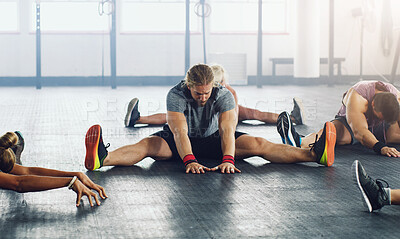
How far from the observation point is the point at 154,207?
2521 mm

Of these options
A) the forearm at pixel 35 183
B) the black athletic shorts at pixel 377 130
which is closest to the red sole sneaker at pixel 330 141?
the black athletic shorts at pixel 377 130

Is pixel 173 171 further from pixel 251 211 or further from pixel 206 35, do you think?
pixel 206 35

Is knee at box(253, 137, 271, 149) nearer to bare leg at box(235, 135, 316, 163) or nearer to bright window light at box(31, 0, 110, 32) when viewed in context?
bare leg at box(235, 135, 316, 163)

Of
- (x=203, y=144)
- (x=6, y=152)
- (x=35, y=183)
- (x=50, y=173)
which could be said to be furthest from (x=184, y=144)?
(x=6, y=152)

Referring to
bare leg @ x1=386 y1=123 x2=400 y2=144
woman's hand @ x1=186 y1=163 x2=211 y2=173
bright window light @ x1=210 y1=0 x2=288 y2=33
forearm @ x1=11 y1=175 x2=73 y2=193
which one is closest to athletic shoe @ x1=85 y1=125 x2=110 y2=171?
woman's hand @ x1=186 y1=163 x2=211 y2=173

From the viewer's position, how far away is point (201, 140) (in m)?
3.43

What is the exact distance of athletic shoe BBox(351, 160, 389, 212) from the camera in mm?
2428

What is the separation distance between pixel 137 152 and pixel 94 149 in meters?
0.29

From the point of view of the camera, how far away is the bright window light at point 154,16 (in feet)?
41.3

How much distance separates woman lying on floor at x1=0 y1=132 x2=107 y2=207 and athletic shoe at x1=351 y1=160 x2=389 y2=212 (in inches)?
→ 47.2

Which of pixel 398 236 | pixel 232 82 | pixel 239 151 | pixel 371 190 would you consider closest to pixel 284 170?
pixel 239 151

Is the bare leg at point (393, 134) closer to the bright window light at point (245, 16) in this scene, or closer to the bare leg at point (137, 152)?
the bare leg at point (137, 152)

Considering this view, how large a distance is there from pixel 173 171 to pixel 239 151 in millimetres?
470

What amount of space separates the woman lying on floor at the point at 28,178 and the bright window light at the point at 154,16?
10.4m
